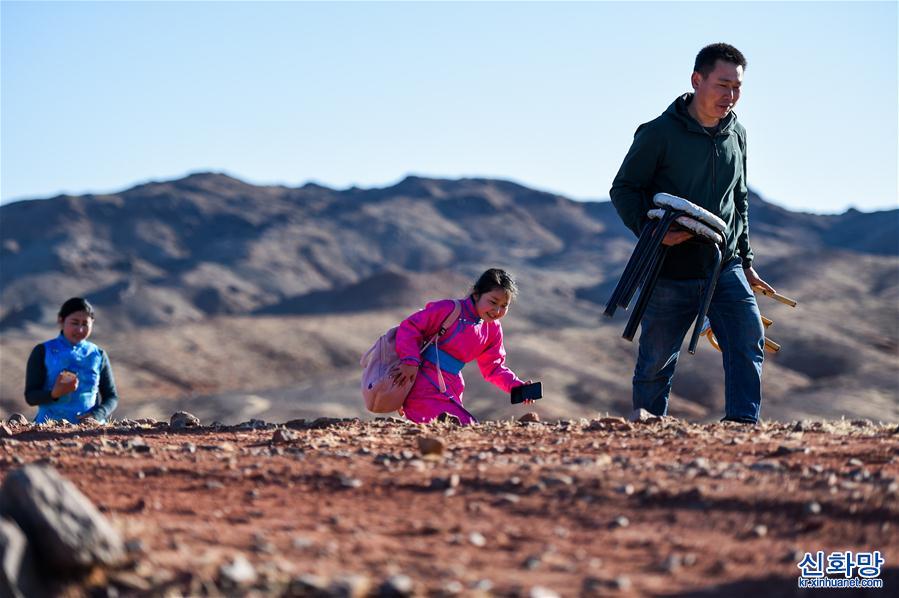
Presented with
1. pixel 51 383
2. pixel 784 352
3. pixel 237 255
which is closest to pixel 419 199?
pixel 237 255

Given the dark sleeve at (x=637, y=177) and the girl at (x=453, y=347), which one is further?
the girl at (x=453, y=347)

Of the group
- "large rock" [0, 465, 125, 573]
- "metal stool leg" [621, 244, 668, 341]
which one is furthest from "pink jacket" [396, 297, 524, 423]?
"large rock" [0, 465, 125, 573]

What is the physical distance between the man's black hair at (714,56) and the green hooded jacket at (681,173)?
247 millimetres

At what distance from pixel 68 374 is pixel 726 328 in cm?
424

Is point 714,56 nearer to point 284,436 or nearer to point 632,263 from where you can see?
point 632,263

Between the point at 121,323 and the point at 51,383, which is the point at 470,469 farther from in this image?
the point at 121,323

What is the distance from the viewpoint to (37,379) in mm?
8367

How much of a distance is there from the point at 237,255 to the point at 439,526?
76938 mm

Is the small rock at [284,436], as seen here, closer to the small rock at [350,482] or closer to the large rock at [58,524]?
the small rock at [350,482]

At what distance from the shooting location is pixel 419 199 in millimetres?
99000

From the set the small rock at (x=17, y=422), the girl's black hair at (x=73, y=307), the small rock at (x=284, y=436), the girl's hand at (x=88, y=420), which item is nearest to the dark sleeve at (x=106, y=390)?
the girl's hand at (x=88, y=420)

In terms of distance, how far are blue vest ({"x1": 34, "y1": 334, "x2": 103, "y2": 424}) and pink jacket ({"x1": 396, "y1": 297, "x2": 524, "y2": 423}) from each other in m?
2.38

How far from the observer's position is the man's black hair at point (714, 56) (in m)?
6.57

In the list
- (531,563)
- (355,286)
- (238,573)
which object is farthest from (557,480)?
(355,286)
